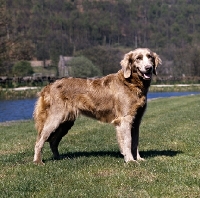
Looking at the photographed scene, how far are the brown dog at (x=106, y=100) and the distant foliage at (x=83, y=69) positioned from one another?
8153cm

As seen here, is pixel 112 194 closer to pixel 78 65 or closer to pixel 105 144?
pixel 105 144

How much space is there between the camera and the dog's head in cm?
934

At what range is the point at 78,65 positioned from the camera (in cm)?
9519

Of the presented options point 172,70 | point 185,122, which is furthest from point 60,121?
point 172,70

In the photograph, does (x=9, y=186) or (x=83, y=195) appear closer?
(x=83, y=195)

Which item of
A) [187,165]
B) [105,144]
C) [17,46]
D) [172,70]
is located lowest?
[172,70]

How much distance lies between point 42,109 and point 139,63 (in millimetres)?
2262

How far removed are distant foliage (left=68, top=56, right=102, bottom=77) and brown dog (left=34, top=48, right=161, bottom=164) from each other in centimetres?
8153

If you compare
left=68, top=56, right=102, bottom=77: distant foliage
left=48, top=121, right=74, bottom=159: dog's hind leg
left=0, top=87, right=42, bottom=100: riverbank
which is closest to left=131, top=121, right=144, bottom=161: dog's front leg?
left=48, top=121, right=74, bottom=159: dog's hind leg

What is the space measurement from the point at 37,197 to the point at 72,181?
3.16ft

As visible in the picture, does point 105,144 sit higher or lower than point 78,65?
higher

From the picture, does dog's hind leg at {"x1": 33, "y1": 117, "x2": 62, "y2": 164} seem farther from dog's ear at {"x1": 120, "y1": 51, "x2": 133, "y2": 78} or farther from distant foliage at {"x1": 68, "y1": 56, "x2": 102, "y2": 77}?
distant foliage at {"x1": 68, "y1": 56, "x2": 102, "y2": 77}

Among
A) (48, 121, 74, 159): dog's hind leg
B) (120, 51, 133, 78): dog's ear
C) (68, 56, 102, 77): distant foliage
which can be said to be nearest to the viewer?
(120, 51, 133, 78): dog's ear

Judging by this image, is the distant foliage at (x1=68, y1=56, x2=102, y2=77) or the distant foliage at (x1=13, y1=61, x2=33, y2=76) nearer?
the distant foliage at (x1=68, y1=56, x2=102, y2=77)
